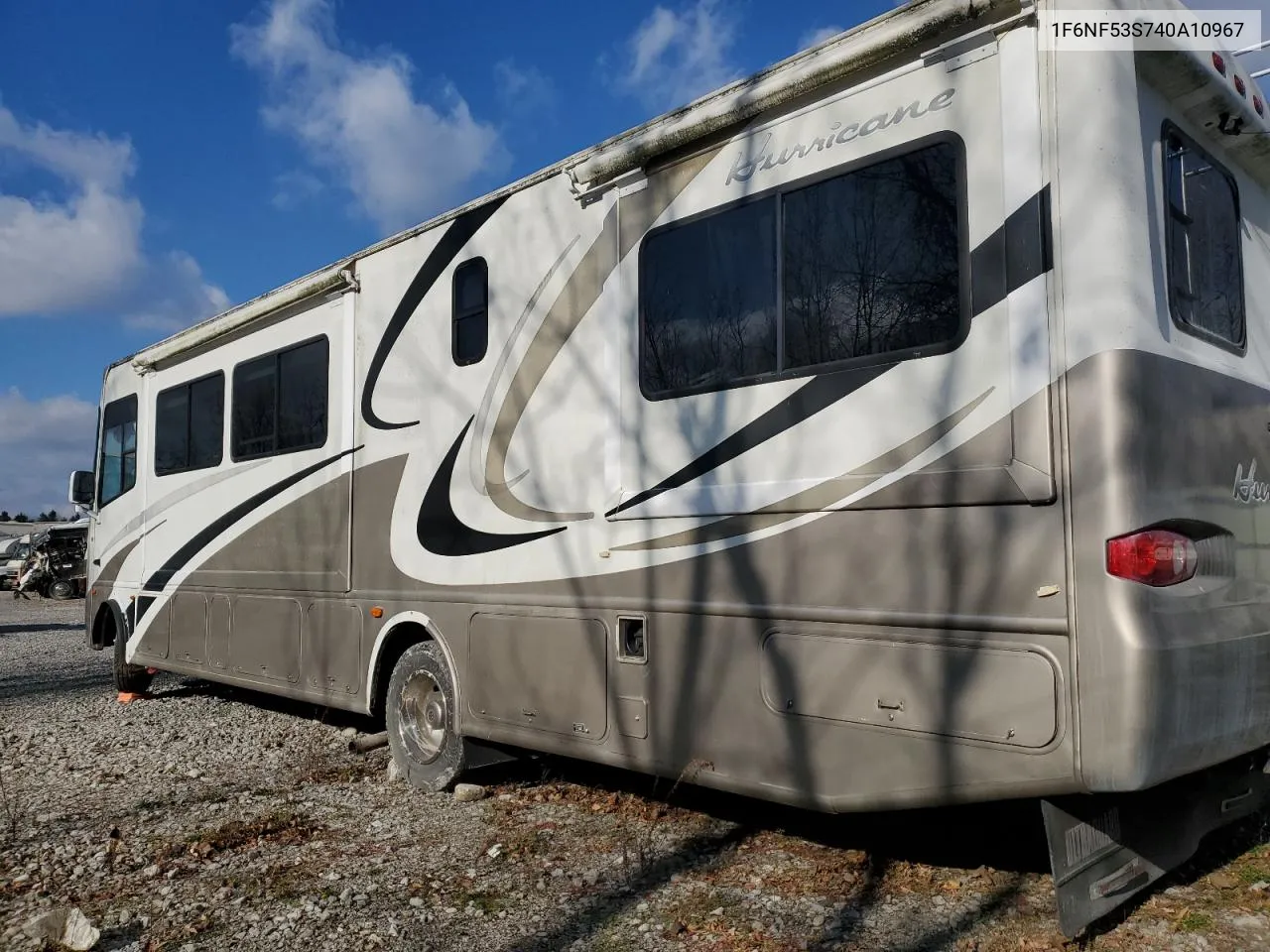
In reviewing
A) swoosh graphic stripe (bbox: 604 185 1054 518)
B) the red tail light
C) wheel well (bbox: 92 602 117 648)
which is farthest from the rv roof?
wheel well (bbox: 92 602 117 648)

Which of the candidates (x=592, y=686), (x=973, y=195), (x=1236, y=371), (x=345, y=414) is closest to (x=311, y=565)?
(x=345, y=414)

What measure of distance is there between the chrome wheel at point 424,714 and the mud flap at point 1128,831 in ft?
11.2

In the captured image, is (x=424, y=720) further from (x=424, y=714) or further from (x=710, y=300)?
(x=710, y=300)

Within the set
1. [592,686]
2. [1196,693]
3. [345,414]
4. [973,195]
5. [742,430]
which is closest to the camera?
[1196,693]

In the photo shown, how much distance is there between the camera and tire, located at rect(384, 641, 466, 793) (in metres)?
5.90

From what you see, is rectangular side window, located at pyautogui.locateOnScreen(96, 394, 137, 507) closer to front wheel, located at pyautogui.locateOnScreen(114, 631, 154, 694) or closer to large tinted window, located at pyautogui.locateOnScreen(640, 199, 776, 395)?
front wheel, located at pyautogui.locateOnScreen(114, 631, 154, 694)

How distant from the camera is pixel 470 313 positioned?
588 centimetres

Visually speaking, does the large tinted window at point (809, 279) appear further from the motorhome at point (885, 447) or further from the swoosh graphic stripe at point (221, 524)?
the swoosh graphic stripe at point (221, 524)

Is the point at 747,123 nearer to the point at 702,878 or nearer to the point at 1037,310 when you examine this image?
the point at 1037,310

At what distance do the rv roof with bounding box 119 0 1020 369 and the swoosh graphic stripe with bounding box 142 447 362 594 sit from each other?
1829 millimetres

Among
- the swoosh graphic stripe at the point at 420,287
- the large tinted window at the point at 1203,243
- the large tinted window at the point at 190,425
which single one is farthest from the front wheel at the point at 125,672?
the large tinted window at the point at 1203,243

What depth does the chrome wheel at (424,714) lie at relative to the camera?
6.05 metres

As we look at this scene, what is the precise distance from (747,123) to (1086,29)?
4.58 ft

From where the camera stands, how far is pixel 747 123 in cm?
448
